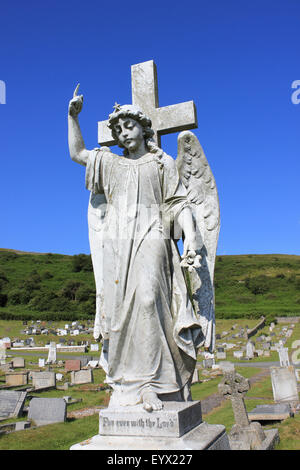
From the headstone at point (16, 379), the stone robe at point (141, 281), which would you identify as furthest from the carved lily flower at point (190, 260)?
the headstone at point (16, 379)

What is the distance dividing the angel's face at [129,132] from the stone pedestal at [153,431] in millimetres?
2294

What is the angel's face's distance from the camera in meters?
3.93

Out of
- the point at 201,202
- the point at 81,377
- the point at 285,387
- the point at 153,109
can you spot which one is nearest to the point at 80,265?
the point at 81,377

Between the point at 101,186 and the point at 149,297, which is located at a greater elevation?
the point at 101,186

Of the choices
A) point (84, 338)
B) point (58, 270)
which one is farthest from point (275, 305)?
point (58, 270)

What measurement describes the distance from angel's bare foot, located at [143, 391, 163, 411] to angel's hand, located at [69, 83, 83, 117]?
101 inches

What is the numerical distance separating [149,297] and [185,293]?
402 mm

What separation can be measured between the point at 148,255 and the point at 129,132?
1.22 m

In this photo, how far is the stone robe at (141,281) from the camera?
3.39 metres

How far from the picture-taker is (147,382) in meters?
3.31

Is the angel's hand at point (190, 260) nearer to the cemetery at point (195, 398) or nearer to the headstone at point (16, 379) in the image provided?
the cemetery at point (195, 398)

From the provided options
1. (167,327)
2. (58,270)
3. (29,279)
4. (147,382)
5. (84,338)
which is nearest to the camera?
(147,382)

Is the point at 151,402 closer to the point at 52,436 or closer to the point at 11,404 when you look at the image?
the point at 52,436
